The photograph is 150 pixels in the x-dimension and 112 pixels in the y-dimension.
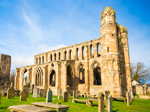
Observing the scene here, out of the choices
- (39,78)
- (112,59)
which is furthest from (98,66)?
(39,78)

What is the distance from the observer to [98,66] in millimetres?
23594

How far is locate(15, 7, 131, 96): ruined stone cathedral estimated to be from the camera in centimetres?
2070

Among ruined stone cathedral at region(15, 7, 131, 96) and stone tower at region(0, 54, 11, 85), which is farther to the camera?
stone tower at region(0, 54, 11, 85)

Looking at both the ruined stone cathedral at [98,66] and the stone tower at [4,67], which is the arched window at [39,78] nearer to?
the ruined stone cathedral at [98,66]

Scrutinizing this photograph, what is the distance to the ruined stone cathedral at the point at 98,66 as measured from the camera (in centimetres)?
2070

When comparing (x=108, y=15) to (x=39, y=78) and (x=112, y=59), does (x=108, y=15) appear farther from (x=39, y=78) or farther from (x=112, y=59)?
(x=39, y=78)

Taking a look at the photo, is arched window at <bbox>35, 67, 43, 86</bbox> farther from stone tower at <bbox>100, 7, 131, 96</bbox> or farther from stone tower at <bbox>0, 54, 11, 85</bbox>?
stone tower at <bbox>0, 54, 11, 85</bbox>

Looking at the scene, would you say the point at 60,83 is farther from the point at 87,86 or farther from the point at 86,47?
the point at 86,47

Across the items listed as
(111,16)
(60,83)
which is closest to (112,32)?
(111,16)

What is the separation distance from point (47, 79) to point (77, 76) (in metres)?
5.84

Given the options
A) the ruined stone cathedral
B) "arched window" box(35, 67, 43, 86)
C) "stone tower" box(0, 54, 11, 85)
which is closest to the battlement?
the ruined stone cathedral

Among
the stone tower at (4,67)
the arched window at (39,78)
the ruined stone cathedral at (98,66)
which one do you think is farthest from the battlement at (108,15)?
the stone tower at (4,67)

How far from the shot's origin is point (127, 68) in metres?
24.5

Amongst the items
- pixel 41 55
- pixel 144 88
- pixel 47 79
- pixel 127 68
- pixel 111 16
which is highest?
pixel 111 16
